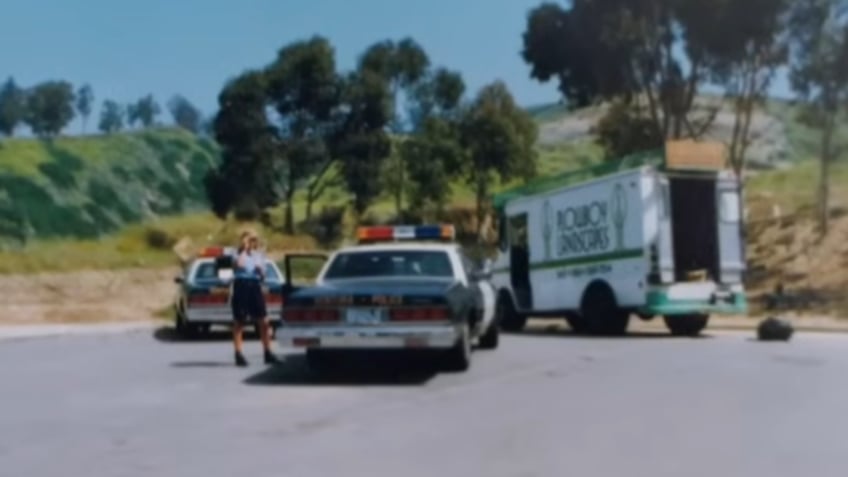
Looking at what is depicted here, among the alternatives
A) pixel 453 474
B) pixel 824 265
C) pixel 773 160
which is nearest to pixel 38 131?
pixel 773 160

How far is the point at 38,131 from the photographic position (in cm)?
9594

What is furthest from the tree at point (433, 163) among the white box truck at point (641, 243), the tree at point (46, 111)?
the tree at point (46, 111)

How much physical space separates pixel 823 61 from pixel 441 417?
96.1 ft

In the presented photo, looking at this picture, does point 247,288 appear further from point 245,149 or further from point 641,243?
point 245,149

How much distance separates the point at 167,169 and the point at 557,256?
197 feet

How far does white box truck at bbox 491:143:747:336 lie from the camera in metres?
23.3

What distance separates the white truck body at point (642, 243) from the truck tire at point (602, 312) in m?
0.12

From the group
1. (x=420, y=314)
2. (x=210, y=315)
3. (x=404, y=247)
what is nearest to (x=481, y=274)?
(x=404, y=247)

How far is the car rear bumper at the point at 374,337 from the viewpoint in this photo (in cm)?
1491

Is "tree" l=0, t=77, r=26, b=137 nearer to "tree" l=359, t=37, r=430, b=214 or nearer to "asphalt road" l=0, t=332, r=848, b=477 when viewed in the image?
"tree" l=359, t=37, r=430, b=214

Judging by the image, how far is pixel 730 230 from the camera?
24453 mm

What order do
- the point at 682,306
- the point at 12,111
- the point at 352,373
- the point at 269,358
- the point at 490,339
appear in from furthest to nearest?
1. the point at 12,111
2. the point at 682,306
3. the point at 490,339
4. the point at 269,358
5. the point at 352,373

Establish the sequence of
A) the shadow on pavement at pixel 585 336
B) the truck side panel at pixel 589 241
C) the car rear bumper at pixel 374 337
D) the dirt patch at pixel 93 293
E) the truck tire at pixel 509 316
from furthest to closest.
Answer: the dirt patch at pixel 93 293
the truck tire at pixel 509 316
the shadow on pavement at pixel 585 336
the truck side panel at pixel 589 241
the car rear bumper at pixel 374 337

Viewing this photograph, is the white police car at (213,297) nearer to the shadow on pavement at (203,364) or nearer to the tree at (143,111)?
the shadow on pavement at (203,364)
